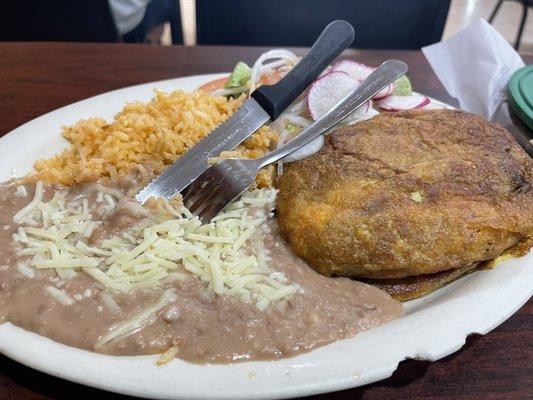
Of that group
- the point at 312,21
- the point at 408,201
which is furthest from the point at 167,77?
the point at 408,201

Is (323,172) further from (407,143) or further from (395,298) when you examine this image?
(395,298)

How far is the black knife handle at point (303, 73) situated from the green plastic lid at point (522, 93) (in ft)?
2.19

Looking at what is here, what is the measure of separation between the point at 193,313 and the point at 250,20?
2148mm

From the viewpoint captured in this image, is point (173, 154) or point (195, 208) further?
point (173, 154)

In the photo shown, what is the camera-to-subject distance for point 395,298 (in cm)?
113

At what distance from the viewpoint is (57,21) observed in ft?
8.53

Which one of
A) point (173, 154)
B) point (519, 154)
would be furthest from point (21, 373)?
point (519, 154)

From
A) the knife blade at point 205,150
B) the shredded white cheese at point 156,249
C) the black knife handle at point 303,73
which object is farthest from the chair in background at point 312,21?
the shredded white cheese at point 156,249

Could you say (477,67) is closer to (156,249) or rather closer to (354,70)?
(354,70)

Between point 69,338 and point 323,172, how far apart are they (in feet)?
2.30

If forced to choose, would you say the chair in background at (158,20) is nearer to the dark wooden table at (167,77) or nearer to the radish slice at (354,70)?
the dark wooden table at (167,77)

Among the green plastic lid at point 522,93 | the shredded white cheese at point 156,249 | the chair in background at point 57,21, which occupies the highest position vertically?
the chair in background at point 57,21

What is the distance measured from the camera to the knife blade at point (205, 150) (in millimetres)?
1275

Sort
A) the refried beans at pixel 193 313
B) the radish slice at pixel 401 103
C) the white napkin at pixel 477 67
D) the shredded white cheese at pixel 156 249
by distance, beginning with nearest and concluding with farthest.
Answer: the refried beans at pixel 193 313
the shredded white cheese at pixel 156 249
the radish slice at pixel 401 103
the white napkin at pixel 477 67
